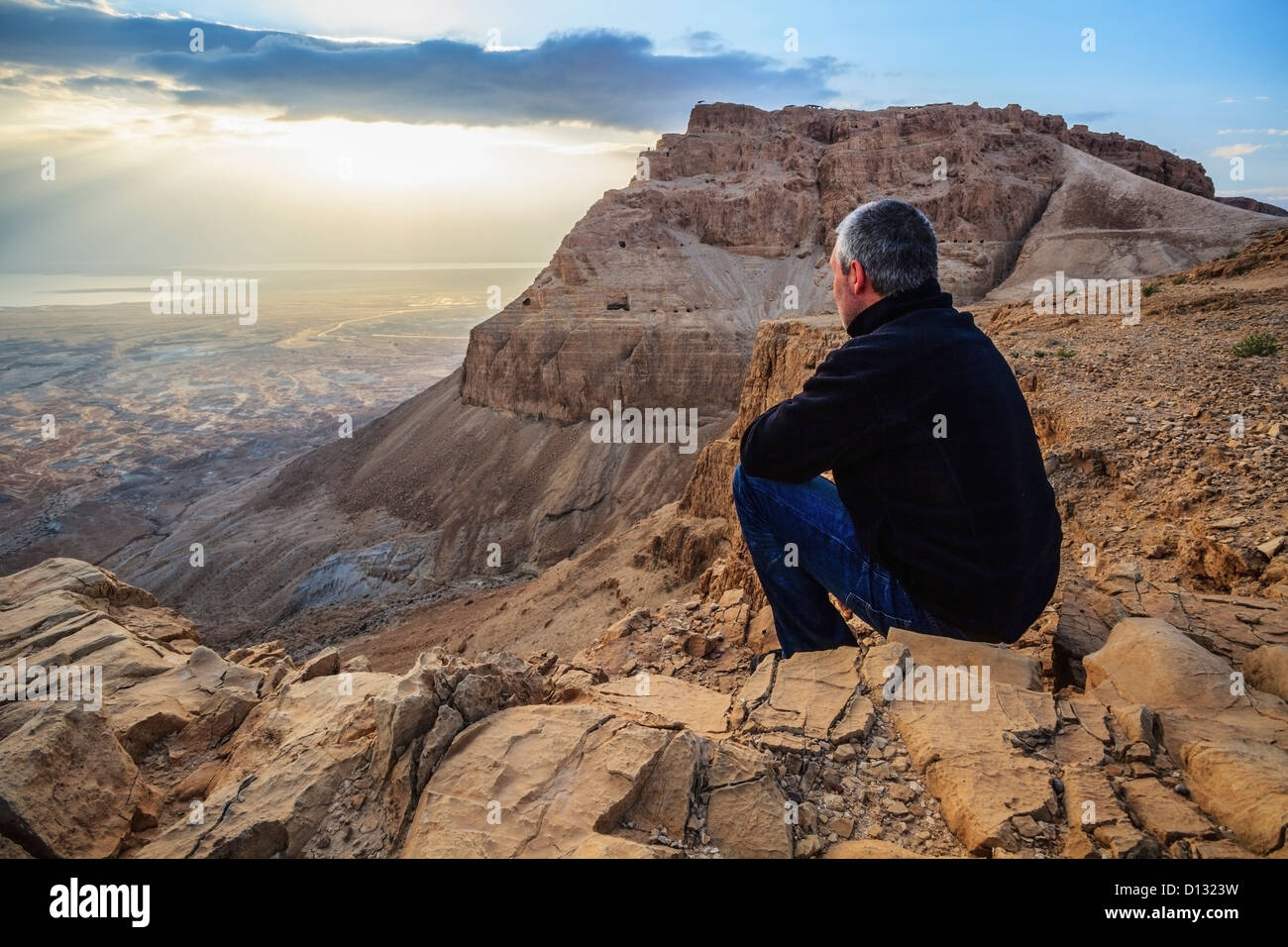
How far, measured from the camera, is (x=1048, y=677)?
424 cm

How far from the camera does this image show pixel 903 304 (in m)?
3.01

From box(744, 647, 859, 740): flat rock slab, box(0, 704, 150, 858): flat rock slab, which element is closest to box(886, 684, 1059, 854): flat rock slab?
box(744, 647, 859, 740): flat rock slab

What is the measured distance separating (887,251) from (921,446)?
0.88 meters

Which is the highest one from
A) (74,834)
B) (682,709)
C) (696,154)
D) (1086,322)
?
(696,154)

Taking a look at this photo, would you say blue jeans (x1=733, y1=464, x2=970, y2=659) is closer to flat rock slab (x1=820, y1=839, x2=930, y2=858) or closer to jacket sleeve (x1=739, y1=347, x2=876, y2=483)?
jacket sleeve (x1=739, y1=347, x2=876, y2=483)

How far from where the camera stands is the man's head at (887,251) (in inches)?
119

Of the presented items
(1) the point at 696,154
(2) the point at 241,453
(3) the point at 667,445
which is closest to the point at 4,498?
(2) the point at 241,453

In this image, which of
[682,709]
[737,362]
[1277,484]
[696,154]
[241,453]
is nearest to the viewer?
[682,709]

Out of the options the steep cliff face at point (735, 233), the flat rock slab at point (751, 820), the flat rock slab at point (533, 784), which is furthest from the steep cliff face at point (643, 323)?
the flat rock slab at point (751, 820)

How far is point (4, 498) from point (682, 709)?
71144 mm

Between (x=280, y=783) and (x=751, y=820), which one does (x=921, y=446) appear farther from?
(x=280, y=783)

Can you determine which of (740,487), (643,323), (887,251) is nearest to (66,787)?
(740,487)

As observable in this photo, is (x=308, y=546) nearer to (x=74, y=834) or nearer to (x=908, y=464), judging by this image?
(x=74, y=834)

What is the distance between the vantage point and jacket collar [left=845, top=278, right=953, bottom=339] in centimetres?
302
